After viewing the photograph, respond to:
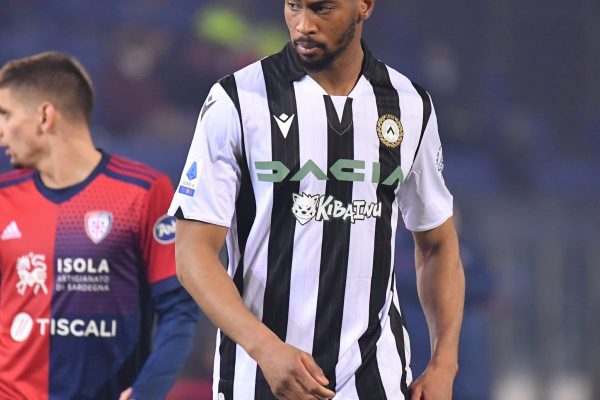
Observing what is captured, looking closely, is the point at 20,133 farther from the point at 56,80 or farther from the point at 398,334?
the point at 398,334

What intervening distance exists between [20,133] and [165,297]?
2.07 ft

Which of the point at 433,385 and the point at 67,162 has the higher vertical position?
the point at 67,162

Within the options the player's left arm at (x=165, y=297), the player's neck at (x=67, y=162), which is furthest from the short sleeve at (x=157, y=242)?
the player's neck at (x=67, y=162)

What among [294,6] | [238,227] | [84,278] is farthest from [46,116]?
[294,6]

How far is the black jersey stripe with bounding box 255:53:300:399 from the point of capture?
2209 millimetres

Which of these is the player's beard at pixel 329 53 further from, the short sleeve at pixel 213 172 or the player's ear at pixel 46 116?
the player's ear at pixel 46 116

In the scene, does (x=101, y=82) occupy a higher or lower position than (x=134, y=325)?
higher

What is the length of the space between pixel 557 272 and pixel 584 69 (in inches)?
62.2

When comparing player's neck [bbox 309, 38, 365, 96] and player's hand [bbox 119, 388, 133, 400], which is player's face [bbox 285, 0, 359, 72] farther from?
player's hand [bbox 119, 388, 133, 400]

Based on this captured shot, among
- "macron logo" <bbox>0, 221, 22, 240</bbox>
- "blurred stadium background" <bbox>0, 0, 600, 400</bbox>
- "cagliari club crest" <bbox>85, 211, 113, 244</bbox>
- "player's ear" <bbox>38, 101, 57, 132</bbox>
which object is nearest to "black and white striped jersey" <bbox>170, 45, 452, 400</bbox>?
"cagliari club crest" <bbox>85, 211, 113, 244</bbox>

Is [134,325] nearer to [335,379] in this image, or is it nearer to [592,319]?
[335,379]

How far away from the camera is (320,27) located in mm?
2188

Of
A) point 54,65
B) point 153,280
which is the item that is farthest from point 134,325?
point 54,65

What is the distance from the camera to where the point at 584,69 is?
7023mm
